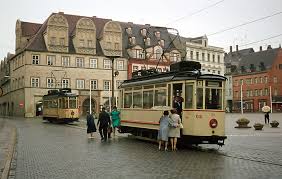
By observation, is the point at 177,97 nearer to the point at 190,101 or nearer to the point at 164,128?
the point at 190,101

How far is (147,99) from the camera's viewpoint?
874 inches

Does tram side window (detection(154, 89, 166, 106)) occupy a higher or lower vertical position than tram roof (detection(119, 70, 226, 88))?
lower

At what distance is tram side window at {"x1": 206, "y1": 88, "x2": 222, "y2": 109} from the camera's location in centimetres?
1875

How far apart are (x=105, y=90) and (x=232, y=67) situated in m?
42.7

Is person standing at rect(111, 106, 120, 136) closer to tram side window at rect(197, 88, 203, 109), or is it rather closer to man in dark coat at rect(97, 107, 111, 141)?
man in dark coat at rect(97, 107, 111, 141)

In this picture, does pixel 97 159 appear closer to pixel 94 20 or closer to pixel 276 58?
pixel 94 20

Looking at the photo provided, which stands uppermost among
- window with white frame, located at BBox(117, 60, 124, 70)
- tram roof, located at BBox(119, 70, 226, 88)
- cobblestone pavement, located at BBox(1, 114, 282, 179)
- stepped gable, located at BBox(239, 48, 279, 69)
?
stepped gable, located at BBox(239, 48, 279, 69)

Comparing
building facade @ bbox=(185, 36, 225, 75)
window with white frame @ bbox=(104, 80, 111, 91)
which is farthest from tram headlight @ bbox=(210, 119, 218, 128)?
building facade @ bbox=(185, 36, 225, 75)

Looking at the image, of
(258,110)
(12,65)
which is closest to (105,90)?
(12,65)

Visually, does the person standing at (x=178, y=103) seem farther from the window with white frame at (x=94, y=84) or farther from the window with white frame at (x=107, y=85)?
the window with white frame at (x=107, y=85)

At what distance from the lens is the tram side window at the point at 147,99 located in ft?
71.2

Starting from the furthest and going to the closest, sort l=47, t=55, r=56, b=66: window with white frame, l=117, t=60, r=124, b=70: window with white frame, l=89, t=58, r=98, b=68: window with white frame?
1. l=117, t=60, r=124, b=70: window with white frame
2. l=89, t=58, r=98, b=68: window with white frame
3. l=47, t=55, r=56, b=66: window with white frame

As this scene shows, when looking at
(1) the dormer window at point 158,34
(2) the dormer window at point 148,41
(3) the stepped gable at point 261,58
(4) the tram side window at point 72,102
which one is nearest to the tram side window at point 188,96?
(4) the tram side window at point 72,102

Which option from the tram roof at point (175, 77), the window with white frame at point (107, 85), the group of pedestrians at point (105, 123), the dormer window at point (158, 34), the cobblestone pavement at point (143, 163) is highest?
the dormer window at point (158, 34)
